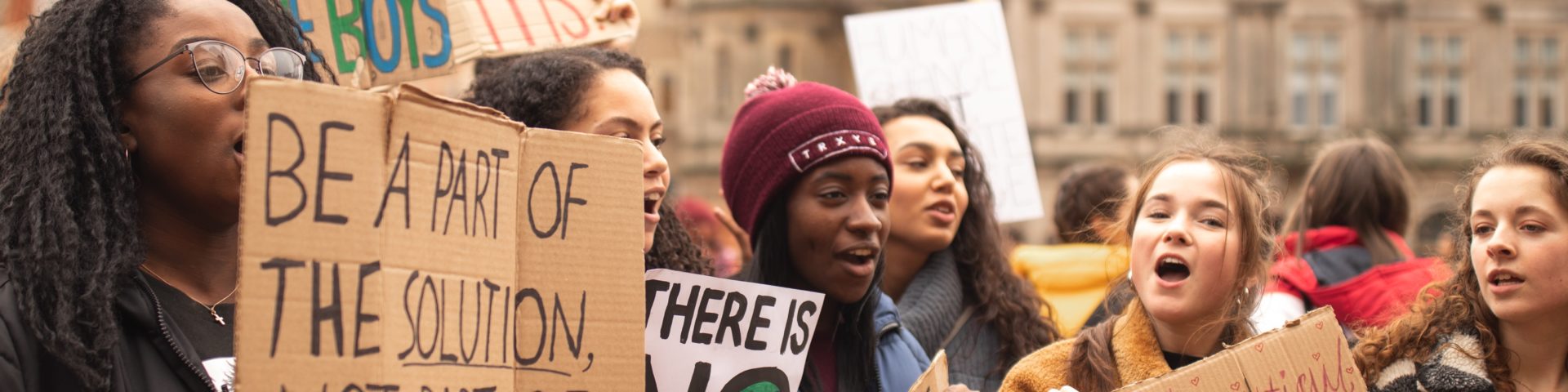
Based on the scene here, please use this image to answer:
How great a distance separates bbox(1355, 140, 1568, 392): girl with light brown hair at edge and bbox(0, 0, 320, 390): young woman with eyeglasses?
2.21m

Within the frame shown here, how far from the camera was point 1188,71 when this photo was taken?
90.6 feet

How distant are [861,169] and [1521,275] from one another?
1.29 m

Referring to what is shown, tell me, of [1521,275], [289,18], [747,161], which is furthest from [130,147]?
[1521,275]

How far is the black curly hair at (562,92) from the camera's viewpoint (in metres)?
3.40

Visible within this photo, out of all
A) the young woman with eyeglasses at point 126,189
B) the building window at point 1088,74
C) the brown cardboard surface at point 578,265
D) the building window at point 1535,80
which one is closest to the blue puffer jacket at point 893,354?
the brown cardboard surface at point 578,265

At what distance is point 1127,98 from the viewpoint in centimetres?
2766

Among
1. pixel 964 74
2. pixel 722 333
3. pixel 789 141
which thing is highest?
pixel 964 74

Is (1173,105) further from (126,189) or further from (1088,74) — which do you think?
(126,189)

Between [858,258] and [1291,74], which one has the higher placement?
[1291,74]

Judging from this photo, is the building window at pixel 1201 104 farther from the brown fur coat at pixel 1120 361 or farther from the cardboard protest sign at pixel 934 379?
the cardboard protest sign at pixel 934 379

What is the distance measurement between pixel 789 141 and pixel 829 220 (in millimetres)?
231

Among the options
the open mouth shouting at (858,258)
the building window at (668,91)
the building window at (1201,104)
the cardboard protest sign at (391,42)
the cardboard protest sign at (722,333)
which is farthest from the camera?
the building window at (668,91)

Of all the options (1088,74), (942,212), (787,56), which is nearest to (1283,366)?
(942,212)

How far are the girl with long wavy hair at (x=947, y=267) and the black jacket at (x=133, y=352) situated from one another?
2.04m
